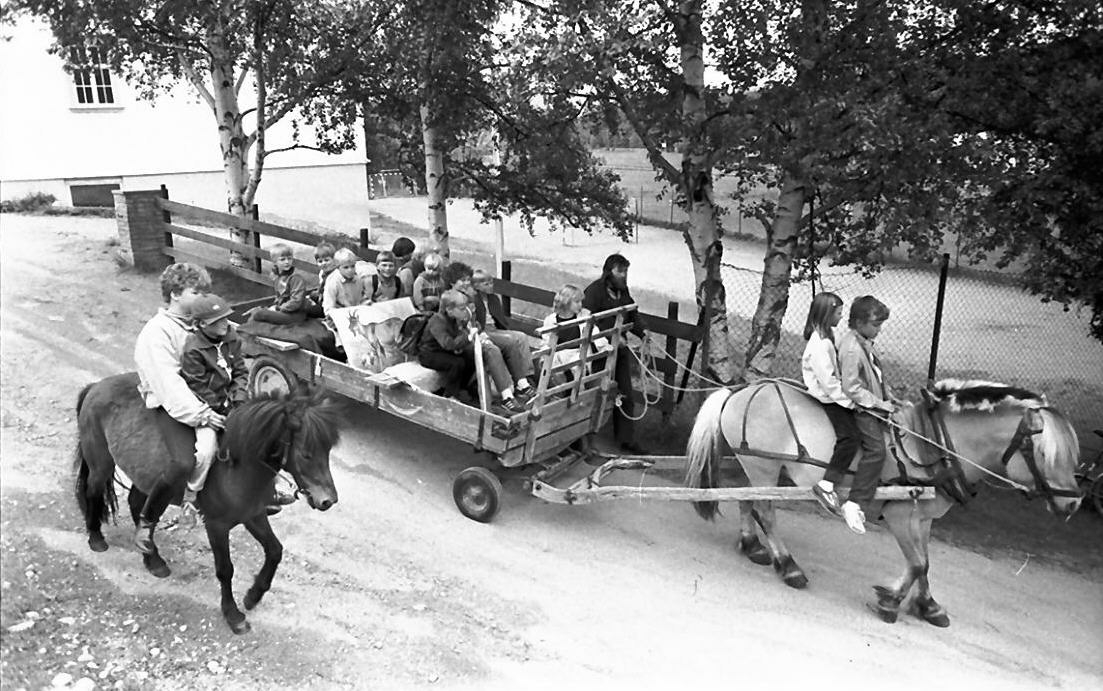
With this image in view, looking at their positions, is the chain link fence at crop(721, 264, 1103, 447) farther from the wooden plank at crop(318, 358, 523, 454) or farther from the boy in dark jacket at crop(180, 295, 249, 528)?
the boy in dark jacket at crop(180, 295, 249, 528)

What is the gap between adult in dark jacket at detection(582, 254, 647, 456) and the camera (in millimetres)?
7660

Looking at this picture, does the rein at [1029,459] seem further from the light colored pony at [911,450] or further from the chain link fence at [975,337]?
the chain link fence at [975,337]

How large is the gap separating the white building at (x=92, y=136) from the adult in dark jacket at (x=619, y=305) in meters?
15.4

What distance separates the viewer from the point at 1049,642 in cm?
577

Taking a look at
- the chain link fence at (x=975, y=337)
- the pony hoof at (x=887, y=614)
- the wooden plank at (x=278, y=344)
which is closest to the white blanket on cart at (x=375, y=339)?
the wooden plank at (x=278, y=344)

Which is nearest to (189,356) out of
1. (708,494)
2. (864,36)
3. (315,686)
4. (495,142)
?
(315,686)

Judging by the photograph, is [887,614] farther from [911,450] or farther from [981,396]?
[981,396]

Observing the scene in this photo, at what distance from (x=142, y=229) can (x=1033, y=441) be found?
12.7m

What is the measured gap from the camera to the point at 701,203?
8609 millimetres

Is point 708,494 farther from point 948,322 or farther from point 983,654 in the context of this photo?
point 948,322

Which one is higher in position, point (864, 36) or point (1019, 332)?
point (864, 36)

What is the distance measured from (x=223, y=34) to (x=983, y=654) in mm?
10925

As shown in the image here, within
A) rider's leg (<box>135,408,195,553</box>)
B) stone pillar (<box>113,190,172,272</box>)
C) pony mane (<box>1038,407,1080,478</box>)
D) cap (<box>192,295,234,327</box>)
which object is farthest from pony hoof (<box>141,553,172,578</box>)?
stone pillar (<box>113,190,172,272</box>)

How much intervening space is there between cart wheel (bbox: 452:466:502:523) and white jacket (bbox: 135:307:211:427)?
2.49 meters
